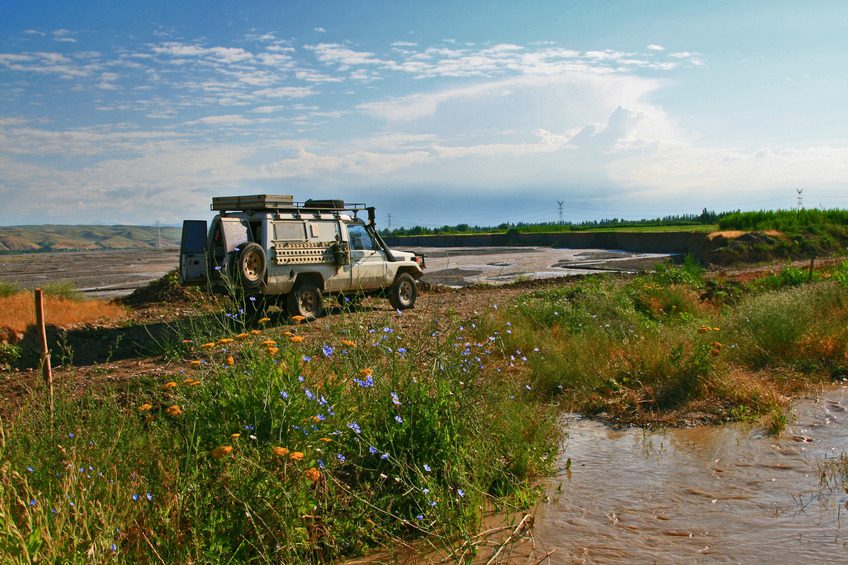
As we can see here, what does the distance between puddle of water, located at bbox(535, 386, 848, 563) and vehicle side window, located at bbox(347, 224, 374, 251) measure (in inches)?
284

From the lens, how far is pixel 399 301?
13.7 m

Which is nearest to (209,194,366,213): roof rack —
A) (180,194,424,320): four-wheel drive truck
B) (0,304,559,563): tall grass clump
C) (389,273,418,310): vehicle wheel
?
(180,194,424,320): four-wheel drive truck

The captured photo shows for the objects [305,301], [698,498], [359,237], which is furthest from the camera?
[359,237]

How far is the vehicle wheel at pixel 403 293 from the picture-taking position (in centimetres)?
1366

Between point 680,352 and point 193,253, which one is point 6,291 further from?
point 680,352

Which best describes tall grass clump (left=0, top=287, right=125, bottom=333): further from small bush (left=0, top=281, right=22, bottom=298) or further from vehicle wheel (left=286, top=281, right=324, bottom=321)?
vehicle wheel (left=286, top=281, right=324, bottom=321)

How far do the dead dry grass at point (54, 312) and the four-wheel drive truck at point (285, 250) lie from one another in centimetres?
299

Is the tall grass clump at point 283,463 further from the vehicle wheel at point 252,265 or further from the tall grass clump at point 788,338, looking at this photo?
the vehicle wheel at point 252,265

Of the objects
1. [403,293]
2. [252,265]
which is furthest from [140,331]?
[403,293]

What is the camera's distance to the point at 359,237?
1288cm

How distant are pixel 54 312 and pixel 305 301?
18.0 ft

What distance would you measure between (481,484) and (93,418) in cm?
284

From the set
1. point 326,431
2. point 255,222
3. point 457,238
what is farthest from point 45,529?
point 457,238

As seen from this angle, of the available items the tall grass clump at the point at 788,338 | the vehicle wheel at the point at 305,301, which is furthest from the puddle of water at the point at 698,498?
the vehicle wheel at the point at 305,301
